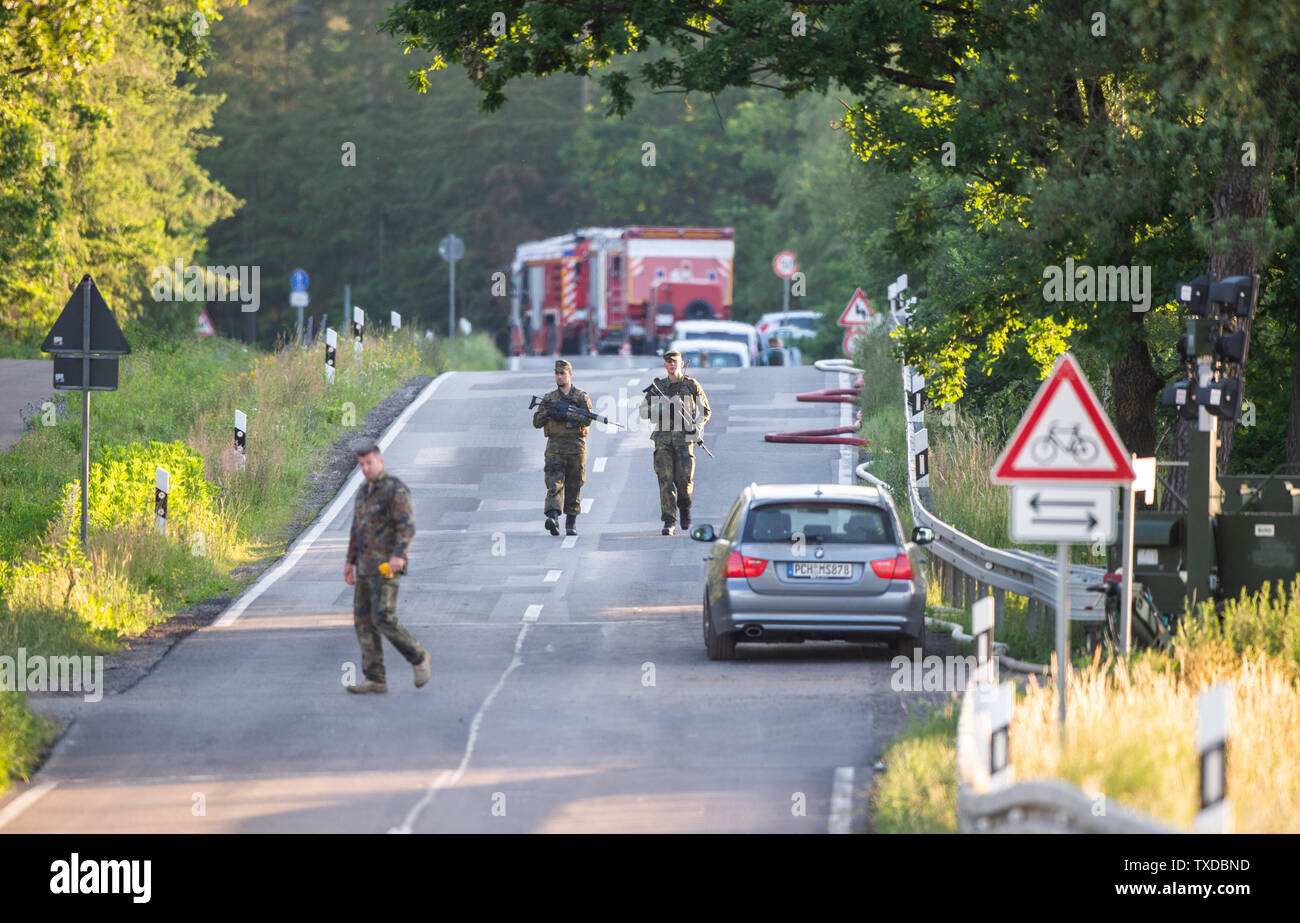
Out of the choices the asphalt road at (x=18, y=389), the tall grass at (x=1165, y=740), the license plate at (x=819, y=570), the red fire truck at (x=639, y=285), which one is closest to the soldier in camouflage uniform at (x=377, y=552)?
the license plate at (x=819, y=570)

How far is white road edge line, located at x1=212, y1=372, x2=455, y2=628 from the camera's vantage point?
18.4 meters

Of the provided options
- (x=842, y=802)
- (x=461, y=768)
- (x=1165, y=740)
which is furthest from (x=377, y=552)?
(x=1165, y=740)

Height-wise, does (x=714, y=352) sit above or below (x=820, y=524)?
above

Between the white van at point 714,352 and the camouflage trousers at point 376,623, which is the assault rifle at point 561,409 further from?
the white van at point 714,352

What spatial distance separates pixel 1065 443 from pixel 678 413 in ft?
37.0

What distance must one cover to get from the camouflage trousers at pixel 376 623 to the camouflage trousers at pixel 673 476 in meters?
8.34

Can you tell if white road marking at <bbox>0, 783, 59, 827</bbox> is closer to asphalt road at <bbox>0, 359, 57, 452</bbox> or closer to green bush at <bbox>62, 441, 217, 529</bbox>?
green bush at <bbox>62, 441, 217, 529</bbox>

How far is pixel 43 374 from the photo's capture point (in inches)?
1496

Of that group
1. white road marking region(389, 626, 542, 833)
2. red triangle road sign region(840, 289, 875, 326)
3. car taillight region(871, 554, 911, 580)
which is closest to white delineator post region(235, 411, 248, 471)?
white road marking region(389, 626, 542, 833)

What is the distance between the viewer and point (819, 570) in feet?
49.5

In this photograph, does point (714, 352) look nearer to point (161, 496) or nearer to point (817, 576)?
point (161, 496)
